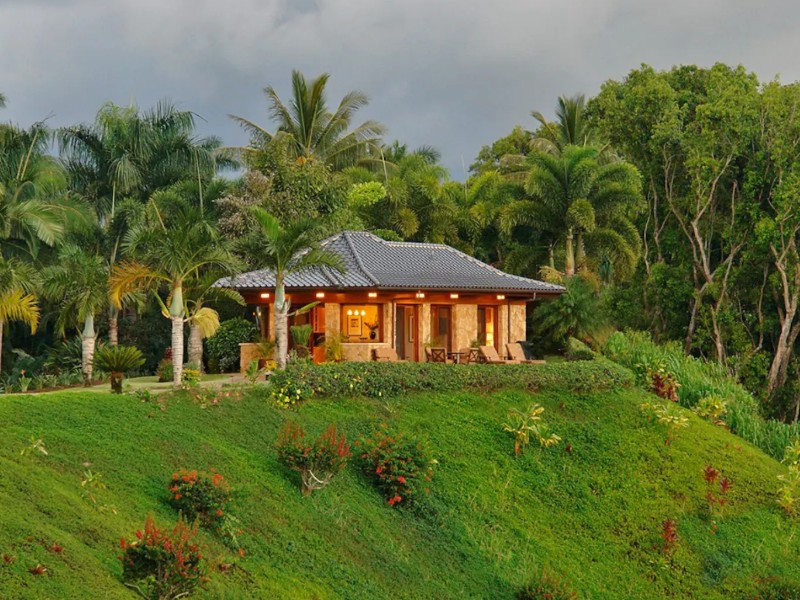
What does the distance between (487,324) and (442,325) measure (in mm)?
1855

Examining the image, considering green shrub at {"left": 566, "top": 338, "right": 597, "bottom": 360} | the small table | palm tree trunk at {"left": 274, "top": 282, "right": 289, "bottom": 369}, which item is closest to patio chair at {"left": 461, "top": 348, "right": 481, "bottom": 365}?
the small table

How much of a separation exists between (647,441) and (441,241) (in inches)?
831

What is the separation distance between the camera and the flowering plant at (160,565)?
8.49m

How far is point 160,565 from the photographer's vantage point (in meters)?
8.52

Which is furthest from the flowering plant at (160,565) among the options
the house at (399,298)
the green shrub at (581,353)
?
the green shrub at (581,353)

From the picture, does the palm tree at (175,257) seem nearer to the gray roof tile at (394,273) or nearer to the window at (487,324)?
the gray roof tile at (394,273)

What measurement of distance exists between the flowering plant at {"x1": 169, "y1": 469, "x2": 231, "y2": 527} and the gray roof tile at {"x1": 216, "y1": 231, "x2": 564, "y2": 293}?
12.1m

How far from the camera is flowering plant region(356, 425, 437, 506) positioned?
47.1 ft

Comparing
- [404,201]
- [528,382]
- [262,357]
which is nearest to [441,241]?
[404,201]

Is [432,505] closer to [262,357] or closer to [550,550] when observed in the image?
[550,550]

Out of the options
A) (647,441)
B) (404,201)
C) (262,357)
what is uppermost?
(404,201)

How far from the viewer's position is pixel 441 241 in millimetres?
38594

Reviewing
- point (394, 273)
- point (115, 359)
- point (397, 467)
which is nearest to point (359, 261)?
point (394, 273)

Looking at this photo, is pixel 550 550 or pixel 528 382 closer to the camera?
pixel 550 550
